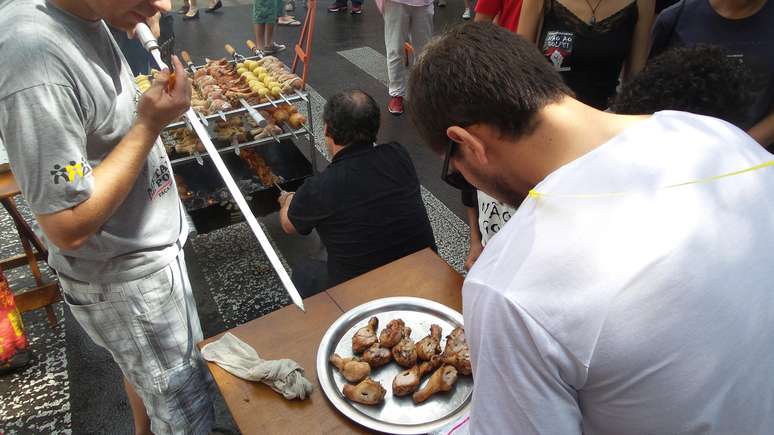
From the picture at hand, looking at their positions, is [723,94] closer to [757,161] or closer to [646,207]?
[757,161]

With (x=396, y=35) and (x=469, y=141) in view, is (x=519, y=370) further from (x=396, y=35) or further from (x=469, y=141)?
(x=396, y=35)

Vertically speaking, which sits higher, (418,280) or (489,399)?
(489,399)

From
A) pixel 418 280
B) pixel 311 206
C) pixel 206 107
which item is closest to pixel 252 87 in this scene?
pixel 206 107

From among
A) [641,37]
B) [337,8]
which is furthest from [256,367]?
[337,8]

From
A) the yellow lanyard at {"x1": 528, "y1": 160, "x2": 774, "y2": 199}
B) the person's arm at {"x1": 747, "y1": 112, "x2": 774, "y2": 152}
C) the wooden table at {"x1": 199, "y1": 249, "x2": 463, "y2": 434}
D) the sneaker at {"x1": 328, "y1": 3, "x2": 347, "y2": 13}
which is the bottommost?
the sneaker at {"x1": 328, "y1": 3, "x2": 347, "y2": 13}

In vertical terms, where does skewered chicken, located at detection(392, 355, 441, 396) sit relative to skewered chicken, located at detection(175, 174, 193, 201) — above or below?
above

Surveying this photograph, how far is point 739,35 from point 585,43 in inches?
25.5

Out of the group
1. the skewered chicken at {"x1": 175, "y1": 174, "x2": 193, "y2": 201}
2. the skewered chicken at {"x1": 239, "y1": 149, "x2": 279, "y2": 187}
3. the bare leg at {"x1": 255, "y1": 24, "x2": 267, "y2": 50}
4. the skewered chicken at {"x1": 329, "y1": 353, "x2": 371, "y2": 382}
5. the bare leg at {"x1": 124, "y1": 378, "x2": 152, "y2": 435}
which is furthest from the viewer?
the bare leg at {"x1": 255, "y1": 24, "x2": 267, "y2": 50}

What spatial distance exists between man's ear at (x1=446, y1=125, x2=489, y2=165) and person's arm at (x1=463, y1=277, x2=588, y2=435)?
11.9 inches

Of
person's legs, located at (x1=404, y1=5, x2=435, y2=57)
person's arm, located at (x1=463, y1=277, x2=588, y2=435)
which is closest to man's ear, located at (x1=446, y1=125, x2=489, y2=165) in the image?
person's arm, located at (x1=463, y1=277, x2=588, y2=435)

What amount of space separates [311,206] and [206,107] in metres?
1.21

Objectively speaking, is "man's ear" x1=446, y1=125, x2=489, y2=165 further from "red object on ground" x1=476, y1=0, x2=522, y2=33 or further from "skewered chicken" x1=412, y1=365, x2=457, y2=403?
"red object on ground" x1=476, y1=0, x2=522, y2=33

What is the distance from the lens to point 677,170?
84cm

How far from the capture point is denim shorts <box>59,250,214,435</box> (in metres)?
1.57
